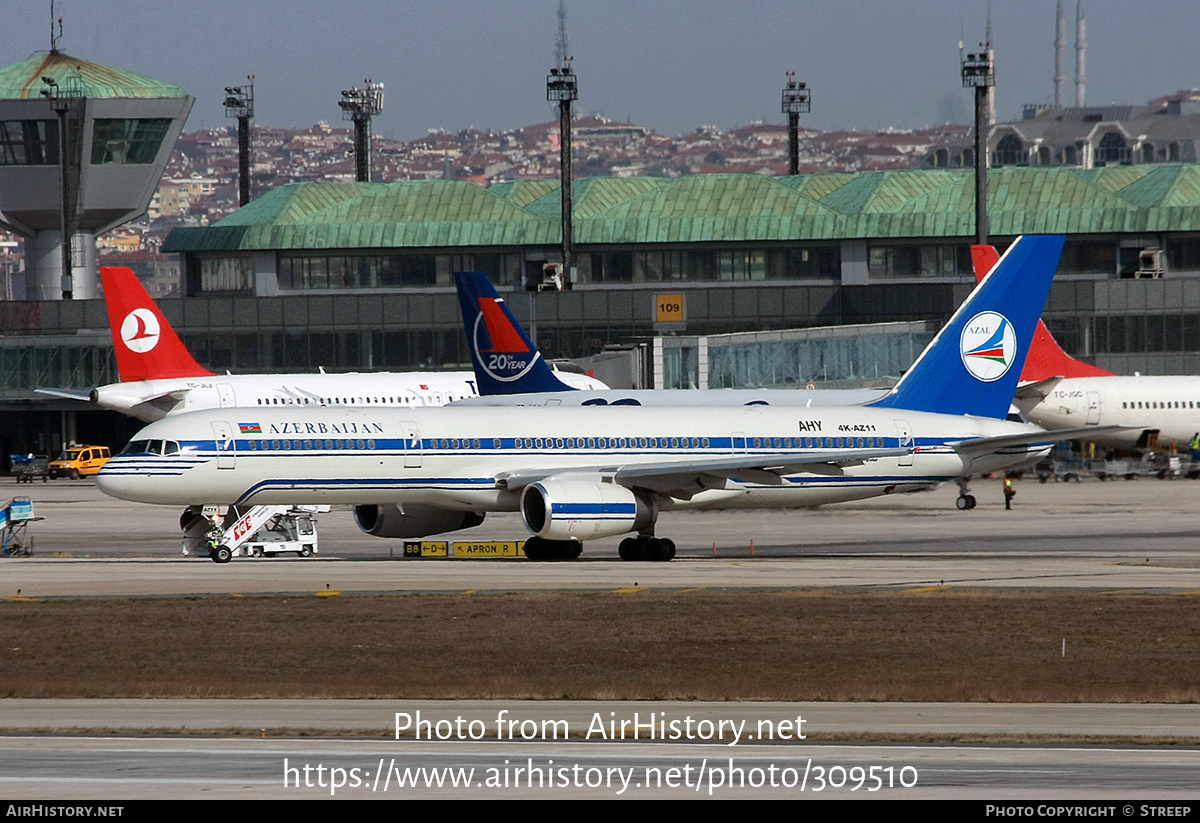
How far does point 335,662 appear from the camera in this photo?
1136 inches

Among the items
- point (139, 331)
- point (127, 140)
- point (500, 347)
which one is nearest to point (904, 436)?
point (500, 347)

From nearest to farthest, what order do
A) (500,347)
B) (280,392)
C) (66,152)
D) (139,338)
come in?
(500,347), (280,392), (139,338), (66,152)

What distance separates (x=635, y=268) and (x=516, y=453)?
310 feet

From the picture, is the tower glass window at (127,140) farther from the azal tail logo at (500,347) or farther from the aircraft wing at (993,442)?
the aircraft wing at (993,442)

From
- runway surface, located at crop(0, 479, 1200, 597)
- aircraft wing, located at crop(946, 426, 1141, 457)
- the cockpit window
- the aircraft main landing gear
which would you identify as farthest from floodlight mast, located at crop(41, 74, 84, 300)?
aircraft wing, located at crop(946, 426, 1141, 457)

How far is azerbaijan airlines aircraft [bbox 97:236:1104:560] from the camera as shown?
43.6 meters

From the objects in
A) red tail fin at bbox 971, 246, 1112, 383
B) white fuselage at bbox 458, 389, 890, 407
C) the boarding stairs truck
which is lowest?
the boarding stairs truck

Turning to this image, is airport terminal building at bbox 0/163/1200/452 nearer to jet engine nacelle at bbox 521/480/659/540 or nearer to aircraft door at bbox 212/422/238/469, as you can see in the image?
jet engine nacelle at bbox 521/480/659/540

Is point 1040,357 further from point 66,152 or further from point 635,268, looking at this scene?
point 66,152

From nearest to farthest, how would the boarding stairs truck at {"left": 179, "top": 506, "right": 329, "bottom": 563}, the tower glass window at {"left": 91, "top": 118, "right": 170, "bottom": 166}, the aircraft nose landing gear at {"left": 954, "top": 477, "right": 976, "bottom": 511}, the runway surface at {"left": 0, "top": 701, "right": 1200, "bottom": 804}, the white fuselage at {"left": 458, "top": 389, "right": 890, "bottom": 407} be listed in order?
the runway surface at {"left": 0, "top": 701, "right": 1200, "bottom": 804} → the boarding stairs truck at {"left": 179, "top": 506, "right": 329, "bottom": 563} → the white fuselage at {"left": 458, "top": 389, "right": 890, "bottom": 407} → the aircraft nose landing gear at {"left": 954, "top": 477, "right": 976, "bottom": 511} → the tower glass window at {"left": 91, "top": 118, "right": 170, "bottom": 166}

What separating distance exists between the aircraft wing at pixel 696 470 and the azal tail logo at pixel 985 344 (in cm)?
593

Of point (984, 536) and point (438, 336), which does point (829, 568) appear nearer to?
point (984, 536)

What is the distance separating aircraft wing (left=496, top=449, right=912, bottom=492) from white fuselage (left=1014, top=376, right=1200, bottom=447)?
40323mm

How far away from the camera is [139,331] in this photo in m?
79.8
